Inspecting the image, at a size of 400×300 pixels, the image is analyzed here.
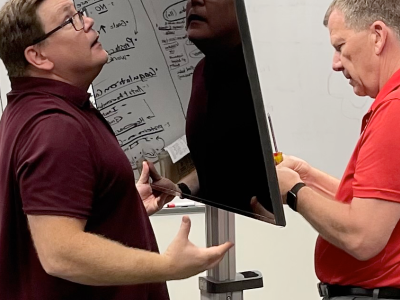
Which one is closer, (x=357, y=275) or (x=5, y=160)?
(x=5, y=160)

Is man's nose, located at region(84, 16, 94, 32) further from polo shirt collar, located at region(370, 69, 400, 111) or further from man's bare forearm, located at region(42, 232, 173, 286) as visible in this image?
polo shirt collar, located at region(370, 69, 400, 111)

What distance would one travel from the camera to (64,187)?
1.11m

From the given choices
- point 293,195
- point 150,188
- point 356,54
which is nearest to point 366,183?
point 293,195

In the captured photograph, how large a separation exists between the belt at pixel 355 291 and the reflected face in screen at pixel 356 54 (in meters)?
0.46

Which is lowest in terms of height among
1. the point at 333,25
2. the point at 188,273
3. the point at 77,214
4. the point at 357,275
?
the point at 357,275

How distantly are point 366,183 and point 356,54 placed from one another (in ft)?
1.00

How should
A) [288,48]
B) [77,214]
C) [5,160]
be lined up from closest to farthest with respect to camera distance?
[77,214] < [5,160] < [288,48]

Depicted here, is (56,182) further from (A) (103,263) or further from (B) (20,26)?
(B) (20,26)

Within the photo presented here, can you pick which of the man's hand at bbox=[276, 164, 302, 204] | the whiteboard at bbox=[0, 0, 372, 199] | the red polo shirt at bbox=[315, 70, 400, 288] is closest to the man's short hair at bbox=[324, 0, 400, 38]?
the red polo shirt at bbox=[315, 70, 400, 288]

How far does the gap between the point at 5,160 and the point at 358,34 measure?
2.75 ft

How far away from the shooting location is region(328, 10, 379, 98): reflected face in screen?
1.28 metres

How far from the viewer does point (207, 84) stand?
Result: 45.4 inches

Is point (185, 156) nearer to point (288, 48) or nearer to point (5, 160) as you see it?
point (5, 160)

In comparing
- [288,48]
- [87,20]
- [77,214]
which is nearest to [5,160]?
[77,214]
